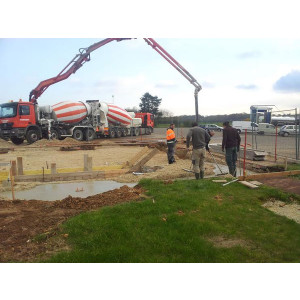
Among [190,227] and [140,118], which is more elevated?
[140,118]

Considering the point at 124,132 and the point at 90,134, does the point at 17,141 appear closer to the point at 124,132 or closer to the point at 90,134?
the point at 90,134

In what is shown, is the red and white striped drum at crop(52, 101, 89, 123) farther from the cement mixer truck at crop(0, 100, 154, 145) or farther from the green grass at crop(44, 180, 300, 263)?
the green grass at crop(44, 180, 300, 263)

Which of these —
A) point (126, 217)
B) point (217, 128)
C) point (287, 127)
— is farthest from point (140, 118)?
point (126, 217)

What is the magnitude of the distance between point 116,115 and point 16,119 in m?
11.3

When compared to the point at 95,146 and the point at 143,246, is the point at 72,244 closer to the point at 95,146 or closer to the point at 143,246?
the point at 143,246

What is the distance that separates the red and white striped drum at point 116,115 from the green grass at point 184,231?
2458 cm

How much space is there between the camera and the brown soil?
13.6ft

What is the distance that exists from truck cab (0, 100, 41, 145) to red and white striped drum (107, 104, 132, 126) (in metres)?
9.25

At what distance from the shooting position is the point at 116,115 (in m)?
31.2

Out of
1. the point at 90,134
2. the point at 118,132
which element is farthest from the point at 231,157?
the point at 118,132

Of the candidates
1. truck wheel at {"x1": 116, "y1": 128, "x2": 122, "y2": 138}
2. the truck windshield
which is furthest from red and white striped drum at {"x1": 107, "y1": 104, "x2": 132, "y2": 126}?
the truck windshield

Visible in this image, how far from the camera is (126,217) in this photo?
A: 17.2ft

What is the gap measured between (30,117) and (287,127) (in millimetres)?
23317

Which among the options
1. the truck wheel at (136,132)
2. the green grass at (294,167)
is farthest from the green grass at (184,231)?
the truck wheel at (136,132)
